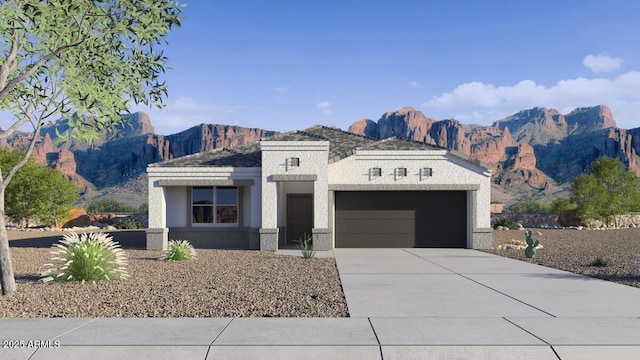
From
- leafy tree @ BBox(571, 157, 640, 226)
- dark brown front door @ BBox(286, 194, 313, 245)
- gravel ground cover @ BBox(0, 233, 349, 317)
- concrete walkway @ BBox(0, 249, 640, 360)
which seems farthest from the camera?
leafy tree @ BBox(571, 157, 640, 226)

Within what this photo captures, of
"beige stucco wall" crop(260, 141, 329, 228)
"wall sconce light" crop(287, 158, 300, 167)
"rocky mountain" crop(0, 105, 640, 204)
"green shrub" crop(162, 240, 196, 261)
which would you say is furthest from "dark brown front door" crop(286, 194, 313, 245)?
"rocky mountain" crop(0, 105, 640, 204)

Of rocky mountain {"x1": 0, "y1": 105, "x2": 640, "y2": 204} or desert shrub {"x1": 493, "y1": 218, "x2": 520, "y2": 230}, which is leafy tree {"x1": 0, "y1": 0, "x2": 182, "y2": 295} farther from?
rocky mountain {"x1": 0, "y1": 105, "x2": 640, "y2": 204}

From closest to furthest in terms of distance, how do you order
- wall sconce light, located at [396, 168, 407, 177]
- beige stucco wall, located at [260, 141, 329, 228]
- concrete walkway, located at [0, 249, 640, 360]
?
concrete walkway, located at [0, 249, 640, 360] → beige stucco wall, located at [260, 141, 329, 228] → wall sconce light, located at [396, 168, 407, 177]

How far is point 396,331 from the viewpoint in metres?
7.11

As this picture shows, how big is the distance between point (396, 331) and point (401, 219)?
604 inches

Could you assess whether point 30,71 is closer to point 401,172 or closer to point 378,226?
point 401,172

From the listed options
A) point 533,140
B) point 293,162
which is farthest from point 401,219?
point 533,140

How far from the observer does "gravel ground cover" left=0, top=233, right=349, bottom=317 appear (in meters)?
8.71

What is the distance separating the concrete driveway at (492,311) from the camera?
20.8 feet

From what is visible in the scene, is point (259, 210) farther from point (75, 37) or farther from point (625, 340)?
point (625, 340)

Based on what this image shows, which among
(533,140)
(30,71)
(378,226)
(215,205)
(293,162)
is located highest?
(533,140)

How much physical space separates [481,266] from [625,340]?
28.7 ft

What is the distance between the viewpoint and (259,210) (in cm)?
2116

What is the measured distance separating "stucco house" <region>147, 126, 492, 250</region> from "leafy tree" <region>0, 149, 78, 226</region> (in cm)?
1842
